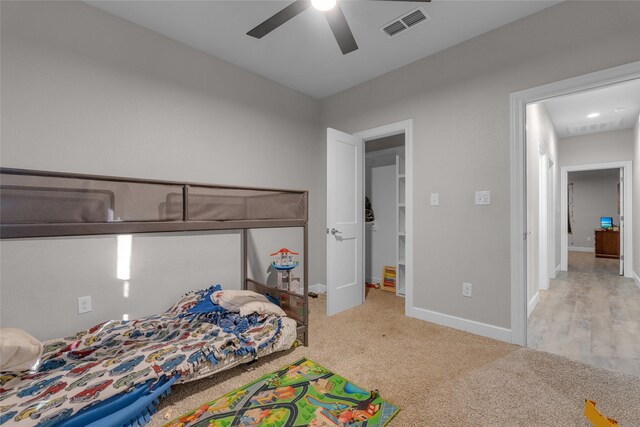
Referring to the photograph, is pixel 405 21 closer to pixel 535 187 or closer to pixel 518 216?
pixel 518 216

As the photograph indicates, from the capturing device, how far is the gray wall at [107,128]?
193 cm

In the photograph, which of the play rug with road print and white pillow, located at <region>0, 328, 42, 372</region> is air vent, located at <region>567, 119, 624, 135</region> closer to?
the play rug with road print

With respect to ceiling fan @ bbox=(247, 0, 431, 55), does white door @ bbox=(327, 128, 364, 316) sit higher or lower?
lower

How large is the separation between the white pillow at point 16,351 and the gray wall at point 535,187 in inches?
157

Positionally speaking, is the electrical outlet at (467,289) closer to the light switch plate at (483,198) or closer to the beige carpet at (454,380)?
the beige carpet at (454,380)

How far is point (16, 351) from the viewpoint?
155 cm

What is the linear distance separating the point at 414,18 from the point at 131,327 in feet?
10.5

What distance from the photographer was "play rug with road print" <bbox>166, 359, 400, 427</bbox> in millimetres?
1442

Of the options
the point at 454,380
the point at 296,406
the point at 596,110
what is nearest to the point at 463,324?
the point at 454,380

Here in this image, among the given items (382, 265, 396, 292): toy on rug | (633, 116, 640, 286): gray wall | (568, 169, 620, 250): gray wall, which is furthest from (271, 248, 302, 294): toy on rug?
(568, 169, 620, 250): gray wall

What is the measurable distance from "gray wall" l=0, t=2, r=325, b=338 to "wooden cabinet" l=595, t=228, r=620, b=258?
8.65m

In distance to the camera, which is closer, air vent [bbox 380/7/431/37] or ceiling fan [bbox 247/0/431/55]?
ceiling fan [bbox 247/0/431/55]

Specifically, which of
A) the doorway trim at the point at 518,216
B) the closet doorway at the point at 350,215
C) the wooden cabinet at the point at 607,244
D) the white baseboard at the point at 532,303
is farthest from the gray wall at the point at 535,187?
the wooden cabinet at the point at 607,244

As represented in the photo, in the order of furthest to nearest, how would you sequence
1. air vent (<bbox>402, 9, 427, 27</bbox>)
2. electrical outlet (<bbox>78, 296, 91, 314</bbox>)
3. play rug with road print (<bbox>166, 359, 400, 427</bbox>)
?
1. air vent (<bbox>402, 9, 427, 27</bbox>)
2. electrical outlet (<bbox>78, 296, 91, 314</bbox>)
3. play rug with road print (<bbox>166, 359, 400, 427</bbox>)
